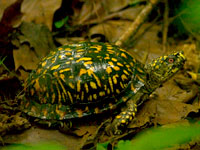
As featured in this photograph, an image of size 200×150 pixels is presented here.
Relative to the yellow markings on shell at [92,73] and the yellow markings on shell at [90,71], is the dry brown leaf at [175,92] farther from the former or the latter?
the yellow markings on shell at [90,71]

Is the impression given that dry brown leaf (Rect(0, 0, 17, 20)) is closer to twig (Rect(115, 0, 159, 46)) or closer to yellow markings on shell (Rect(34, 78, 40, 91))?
yellow markings on shell (Rect(34, 78, 40, 91))

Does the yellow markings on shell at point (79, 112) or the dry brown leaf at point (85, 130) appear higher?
the yellow markings on shell at point (79, 112)

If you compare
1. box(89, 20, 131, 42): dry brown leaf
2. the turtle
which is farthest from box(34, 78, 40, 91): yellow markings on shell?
box(89, 20, 131, 42): dry brown leaf

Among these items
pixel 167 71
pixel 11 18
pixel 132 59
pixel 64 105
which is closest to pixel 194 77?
pixel 167 71

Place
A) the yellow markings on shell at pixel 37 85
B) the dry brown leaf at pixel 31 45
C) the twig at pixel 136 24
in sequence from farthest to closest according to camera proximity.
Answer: the twig at pixel 136 24, the dry brown leaf at pixel 31 45, the yellow markings on shell at pixel 37 85

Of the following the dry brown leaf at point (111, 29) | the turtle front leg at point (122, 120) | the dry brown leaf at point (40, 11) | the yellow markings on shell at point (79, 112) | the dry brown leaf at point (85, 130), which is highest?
the dry brown leaf at point (40, 11)

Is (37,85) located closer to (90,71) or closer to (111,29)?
(90,71)

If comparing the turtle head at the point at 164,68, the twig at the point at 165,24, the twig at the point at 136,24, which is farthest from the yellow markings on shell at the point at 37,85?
the twig at the point at 165,24

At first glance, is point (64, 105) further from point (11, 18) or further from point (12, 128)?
point (11, 18)
